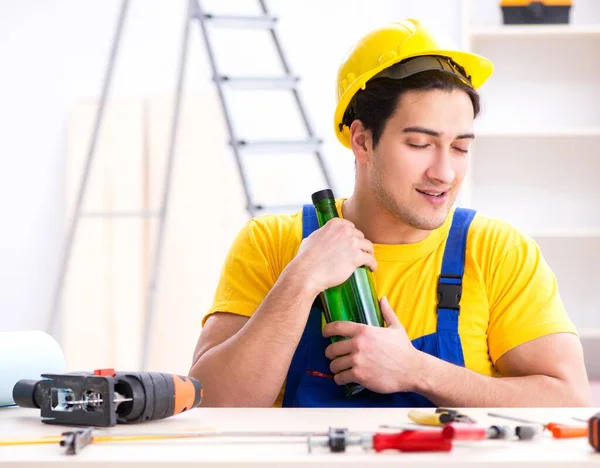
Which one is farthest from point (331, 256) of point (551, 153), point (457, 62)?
point (551, 153)

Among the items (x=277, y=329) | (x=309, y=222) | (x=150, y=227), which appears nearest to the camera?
(x=277, y=329)

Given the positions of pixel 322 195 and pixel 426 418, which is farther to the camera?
pixel 322 195

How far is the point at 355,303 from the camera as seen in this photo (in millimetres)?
1744

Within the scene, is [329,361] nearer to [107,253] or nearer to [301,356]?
[301,356]

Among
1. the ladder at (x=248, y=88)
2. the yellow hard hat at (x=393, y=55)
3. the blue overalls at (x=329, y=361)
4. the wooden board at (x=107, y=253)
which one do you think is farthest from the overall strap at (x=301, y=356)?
the wooden board at (x=107, y=253)

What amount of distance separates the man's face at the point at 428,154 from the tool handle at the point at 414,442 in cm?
90

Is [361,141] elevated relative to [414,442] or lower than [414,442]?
elevated

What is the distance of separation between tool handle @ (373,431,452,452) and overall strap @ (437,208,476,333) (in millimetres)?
832

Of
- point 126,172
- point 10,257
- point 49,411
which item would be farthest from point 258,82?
point 49,411

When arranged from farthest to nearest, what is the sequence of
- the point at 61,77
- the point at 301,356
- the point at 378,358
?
the point at 61,77 → the point at 301,356 → the point at 378,358

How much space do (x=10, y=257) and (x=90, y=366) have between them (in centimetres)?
74

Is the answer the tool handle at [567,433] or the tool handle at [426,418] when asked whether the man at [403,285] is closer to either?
the tool handle at [426,418]

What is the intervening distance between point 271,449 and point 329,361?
791mm

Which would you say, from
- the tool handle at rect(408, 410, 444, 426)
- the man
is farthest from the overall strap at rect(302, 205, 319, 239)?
the tool handle at rect(408, 410, 444, 426)
